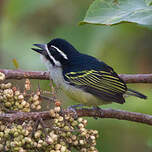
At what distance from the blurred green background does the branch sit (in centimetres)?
82

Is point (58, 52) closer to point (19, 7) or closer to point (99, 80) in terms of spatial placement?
point (99, 80)

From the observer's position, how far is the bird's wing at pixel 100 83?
186 inches

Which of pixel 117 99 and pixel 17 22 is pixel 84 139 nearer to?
pixel 117 99

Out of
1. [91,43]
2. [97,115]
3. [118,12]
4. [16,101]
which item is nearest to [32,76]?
Answer: [97,115]

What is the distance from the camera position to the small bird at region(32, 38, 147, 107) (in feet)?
15.6

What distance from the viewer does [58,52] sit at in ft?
16.5

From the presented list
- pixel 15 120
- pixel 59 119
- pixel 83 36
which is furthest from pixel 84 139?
pixel 83 36

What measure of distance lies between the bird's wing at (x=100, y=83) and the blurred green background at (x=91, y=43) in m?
0.25

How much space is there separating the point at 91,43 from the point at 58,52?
0.51 meters

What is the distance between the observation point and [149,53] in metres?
6.29

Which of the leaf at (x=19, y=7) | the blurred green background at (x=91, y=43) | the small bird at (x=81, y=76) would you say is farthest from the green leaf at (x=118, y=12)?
the leaf at (x=19, y=7)

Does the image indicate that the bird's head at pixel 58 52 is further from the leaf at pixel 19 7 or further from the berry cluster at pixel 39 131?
the berry cluster at pixel 39 131

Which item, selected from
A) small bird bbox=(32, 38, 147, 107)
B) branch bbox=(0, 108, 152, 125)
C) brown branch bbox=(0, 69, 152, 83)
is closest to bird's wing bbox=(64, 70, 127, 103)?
small bird bbox=(32, 38, 147, 107)

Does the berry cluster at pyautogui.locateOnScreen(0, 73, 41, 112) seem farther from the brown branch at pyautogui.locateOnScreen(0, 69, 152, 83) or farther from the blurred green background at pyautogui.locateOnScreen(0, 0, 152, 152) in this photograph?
the blurred green background at pyautogui.locateOnScreen(0, 0, 152, 152)
